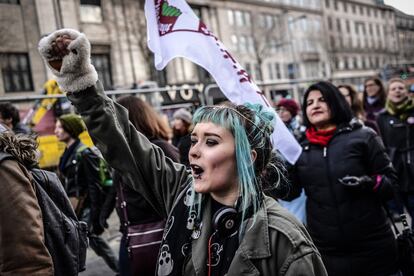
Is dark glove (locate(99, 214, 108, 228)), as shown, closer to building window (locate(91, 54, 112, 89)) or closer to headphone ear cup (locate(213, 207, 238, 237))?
headphone ear cup (locate(213, 207, 238, 237))

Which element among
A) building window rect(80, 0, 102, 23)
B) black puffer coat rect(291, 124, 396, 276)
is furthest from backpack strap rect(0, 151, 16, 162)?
building window rect(80, 0, 102, 23)

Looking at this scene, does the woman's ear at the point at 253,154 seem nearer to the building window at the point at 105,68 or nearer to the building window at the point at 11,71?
the building window at the point at 11,71

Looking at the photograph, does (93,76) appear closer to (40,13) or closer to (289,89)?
(40,13)

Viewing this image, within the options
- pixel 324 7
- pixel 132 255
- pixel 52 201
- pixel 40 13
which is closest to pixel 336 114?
pixel 132 255

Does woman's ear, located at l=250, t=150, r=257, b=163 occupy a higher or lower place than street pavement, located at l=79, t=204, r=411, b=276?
higher

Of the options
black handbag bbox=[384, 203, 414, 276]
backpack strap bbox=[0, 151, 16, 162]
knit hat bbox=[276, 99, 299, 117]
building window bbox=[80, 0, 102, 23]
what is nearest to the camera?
backpack strap bbox=[0, 151, 16, 162]

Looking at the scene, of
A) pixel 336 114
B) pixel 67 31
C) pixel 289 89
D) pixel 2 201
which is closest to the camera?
pixel 67 31

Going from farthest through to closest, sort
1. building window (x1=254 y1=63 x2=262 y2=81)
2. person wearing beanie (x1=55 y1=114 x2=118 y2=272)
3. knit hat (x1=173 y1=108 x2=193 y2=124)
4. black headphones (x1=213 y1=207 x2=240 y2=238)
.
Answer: building window (x1=254 y1=63 x2=262 y2=81)
knit hat (x1=173 y1=108 x2=193 y2=124)
person wearing beanie (x1=55 y1=114 x2=118 y2=272)
black headphones (x1=213 y1=207 x2=240 y2=238)

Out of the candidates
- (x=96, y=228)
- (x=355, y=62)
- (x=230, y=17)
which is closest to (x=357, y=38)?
(x=355, y=62)

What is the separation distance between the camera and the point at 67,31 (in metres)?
1.53

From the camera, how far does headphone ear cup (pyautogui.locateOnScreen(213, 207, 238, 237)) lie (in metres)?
1.44

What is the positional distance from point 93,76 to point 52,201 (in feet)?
2.66

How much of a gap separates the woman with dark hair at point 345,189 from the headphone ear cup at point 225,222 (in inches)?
51.1

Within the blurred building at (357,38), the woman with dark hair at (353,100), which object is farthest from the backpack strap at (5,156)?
the blurred building at (357,38)
